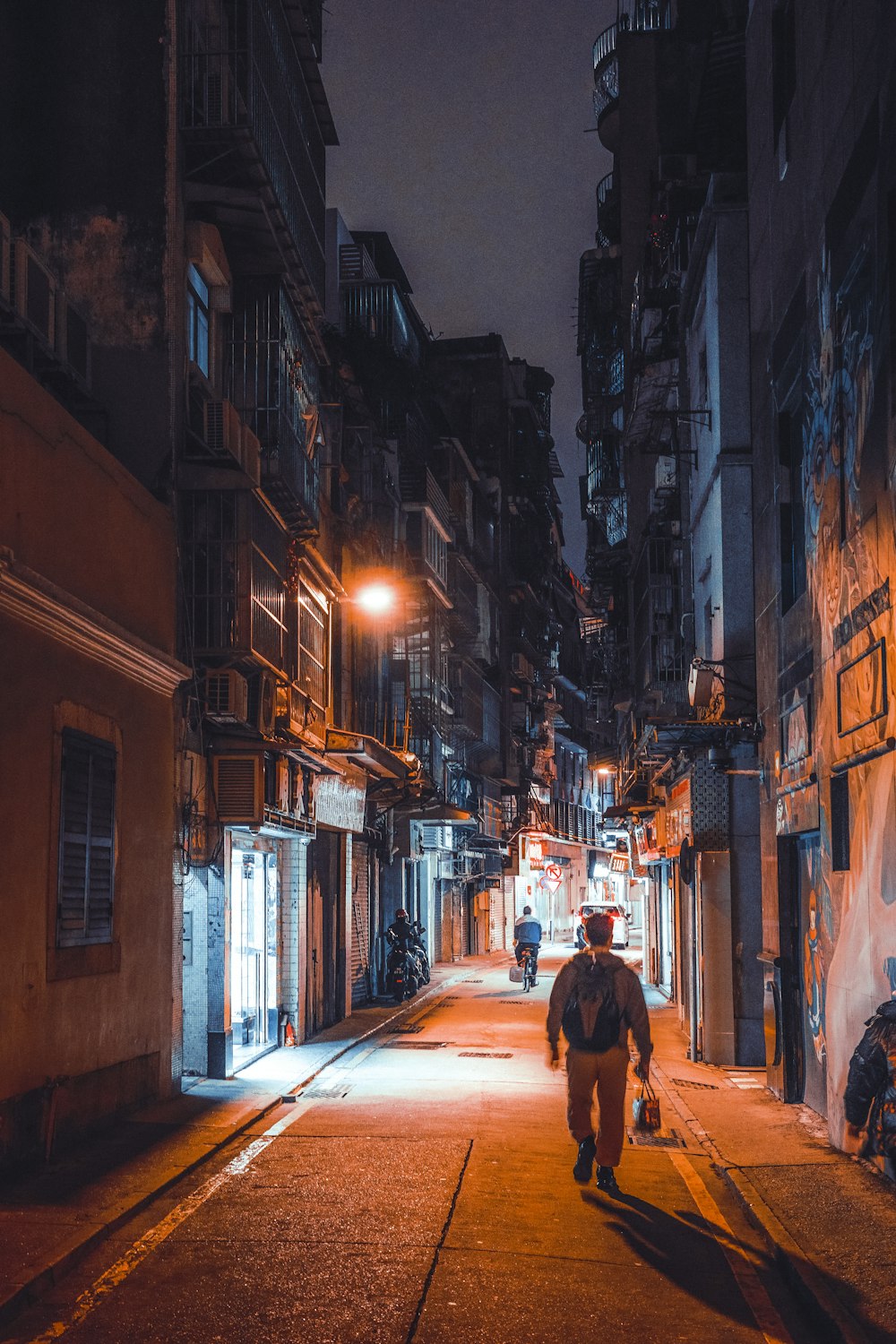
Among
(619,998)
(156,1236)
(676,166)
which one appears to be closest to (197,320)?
(619,998)

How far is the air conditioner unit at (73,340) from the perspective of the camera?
46.3ft

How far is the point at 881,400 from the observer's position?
34.0 ft

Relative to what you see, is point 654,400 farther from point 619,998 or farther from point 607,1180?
point 607,1180

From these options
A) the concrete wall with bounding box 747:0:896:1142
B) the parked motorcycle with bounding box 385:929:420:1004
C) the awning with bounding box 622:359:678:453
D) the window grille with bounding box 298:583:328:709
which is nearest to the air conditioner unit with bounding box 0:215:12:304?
the concrete wall with bounding box 747:0:896:1142

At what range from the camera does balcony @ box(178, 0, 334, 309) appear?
15.7 metres

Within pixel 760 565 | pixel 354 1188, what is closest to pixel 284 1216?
pixel 354 1188

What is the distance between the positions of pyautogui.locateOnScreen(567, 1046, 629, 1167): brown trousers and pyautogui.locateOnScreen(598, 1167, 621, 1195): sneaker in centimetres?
4

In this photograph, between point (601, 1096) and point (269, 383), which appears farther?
point (269, 383)

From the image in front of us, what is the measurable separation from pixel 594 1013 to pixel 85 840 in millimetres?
4744

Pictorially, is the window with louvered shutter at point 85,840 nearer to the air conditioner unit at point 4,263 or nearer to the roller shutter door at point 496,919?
the air conditioner unit at point 4,263

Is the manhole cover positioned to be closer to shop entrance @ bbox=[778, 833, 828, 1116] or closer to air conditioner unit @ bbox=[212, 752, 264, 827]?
air conditioner unit @ bbox=[212, 752, 264, 827]

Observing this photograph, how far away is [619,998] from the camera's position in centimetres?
1054

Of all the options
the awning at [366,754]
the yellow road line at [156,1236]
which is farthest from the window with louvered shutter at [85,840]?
the awning at [366,754]

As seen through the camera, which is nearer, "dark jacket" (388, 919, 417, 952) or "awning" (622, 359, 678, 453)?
"awning" (622, 359, 678, 453)
